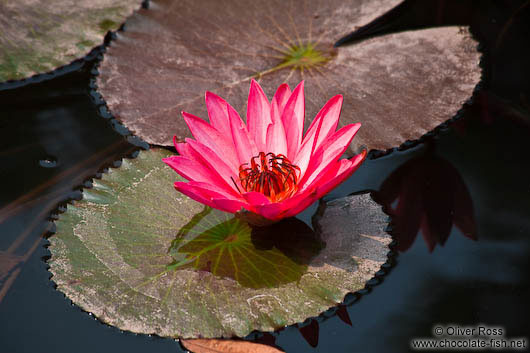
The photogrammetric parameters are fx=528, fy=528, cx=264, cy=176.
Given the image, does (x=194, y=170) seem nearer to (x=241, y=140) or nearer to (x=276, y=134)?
(x=241, y=140)

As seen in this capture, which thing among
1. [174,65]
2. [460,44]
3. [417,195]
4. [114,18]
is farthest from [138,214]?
[460,44]

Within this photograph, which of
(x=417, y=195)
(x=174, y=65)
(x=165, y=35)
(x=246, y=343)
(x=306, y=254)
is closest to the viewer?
(x=246, y=343)

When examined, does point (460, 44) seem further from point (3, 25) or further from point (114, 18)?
point (3, 25)

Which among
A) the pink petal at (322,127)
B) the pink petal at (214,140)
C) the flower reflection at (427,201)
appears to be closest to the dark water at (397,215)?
the flower reflection at (427,201)

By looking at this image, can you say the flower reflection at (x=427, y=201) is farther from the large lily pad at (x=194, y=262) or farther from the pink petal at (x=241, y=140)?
the pink petal at (x=241, y=140)

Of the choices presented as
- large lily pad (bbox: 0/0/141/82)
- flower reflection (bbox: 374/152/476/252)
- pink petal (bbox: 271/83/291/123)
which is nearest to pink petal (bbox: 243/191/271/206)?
pink petal (bbox: 271/83/291/123)

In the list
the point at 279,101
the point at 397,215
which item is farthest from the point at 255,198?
the point at 397,215
